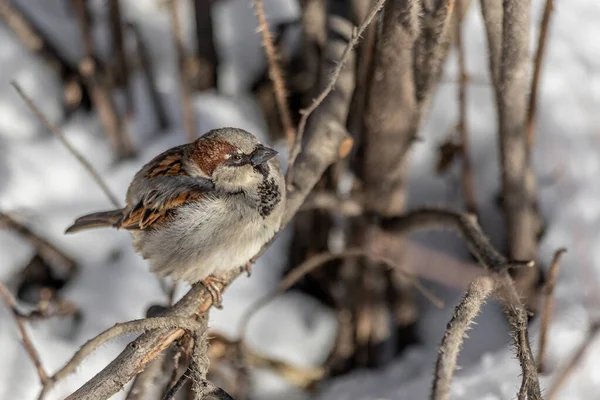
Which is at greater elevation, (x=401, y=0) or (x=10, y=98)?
(x=10, y=98)

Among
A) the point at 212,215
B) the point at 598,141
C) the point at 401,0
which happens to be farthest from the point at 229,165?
the point at 598,141

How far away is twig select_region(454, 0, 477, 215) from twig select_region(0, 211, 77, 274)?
1570mm

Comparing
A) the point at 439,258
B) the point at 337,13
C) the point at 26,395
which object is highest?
the point at 337,13

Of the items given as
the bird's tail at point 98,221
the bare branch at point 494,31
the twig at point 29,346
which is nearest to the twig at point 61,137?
the bird's tail at point 98,221

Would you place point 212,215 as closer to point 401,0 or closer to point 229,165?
point 229,165

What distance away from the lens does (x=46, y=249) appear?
2717 millimetres

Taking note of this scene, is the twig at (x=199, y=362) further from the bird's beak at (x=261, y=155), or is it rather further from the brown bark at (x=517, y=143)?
the brown bark at (x=517, y=143)

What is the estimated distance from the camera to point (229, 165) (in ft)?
6.77

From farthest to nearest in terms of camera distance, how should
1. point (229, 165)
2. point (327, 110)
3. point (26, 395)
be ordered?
point (26, 395), point (327, 110), point (229, 165)

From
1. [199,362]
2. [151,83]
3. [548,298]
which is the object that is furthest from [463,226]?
[151,83]

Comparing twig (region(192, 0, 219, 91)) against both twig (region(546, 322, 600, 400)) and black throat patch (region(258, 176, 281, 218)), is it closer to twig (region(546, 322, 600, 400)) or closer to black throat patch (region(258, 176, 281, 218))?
black throat patch (region(258, 176, 281, 218))

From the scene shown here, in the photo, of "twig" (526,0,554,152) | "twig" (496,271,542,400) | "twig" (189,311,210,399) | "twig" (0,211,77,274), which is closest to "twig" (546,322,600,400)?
"twig" (496,271,542,400)

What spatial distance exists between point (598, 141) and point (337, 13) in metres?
1.07

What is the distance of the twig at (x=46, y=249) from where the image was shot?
2646mm
